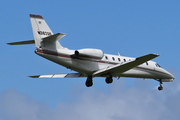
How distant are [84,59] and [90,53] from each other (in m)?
0.73

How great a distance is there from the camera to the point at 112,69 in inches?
1235

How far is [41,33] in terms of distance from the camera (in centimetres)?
2941

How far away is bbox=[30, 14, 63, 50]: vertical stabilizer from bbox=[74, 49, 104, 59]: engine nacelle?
5.48ft

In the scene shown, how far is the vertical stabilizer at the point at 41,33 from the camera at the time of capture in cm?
2884

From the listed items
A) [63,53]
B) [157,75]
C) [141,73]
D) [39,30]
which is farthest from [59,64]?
[157,75]

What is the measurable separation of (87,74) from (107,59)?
2267 millimetres

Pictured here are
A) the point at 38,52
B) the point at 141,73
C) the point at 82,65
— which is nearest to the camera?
the point at 38,52

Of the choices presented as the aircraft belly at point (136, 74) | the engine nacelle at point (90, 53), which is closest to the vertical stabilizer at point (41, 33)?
the engine nacelle at point (90, 53)

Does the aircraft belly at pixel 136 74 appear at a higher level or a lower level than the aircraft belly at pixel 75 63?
higher

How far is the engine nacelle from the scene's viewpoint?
3044 centimetres

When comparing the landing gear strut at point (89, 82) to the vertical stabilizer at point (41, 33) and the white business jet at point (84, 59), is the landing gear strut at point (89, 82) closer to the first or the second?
the white business jet at point (84, 59)

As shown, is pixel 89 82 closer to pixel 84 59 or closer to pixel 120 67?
pixel 84 59

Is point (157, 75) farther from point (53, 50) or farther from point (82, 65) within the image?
point (53, 50)

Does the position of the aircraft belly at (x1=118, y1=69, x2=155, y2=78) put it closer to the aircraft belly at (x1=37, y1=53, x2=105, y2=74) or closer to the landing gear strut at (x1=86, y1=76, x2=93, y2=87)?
the landing gear strut at (x1=86, y1=76, x2=93, y2=87)
